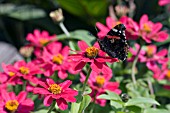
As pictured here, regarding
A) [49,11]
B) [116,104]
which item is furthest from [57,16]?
[49,11]

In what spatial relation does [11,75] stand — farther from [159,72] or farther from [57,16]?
[159,72]

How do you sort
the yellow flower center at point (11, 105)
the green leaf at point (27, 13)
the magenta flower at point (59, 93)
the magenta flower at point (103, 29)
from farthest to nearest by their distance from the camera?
the green leaf at point (27, 13)
the magenta flower at point (103, 29)
the yellow flower center at point (11, 105)
the magenta flower at point (59, 93)

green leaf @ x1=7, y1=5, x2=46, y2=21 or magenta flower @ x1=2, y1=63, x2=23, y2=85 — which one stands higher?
green leaf @ x1=7, y1=5, x2=46, y2=21

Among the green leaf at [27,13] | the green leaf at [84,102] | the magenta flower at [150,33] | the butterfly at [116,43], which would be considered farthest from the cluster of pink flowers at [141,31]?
the green leaf at [27,13]

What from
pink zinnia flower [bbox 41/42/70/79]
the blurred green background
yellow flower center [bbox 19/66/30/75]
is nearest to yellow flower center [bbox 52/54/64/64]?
pink zinnia flower [bbox 41/42/70/79]

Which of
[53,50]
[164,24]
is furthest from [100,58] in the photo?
[164,24]

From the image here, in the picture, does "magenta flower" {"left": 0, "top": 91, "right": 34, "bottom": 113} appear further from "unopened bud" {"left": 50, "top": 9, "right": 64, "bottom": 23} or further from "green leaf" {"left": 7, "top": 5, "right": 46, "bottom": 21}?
"green leaf" {"left": 7, "top": 5, "right": 46, "bottom": 21}

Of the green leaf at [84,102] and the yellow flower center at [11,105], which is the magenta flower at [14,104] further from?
the green leaf at [84,102]
